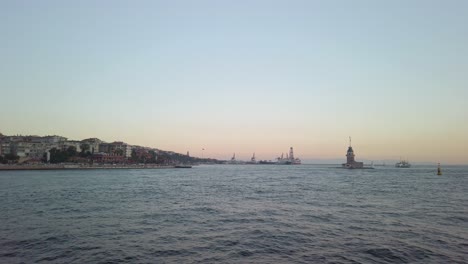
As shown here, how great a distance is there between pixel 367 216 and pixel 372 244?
1050 centimetres

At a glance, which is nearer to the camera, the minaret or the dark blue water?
the dark blue water

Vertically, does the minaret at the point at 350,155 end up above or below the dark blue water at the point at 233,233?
above

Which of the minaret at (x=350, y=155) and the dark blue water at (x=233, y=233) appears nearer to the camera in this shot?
the dark blue water at (x=233, y=233)

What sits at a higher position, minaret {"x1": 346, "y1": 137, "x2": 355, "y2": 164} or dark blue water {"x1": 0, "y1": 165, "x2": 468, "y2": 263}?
minaret {"x1": 346, "y1": 137, "x2": 355, "y2": 164}

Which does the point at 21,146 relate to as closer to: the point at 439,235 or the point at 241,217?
the point at 241,217

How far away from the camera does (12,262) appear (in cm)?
1631

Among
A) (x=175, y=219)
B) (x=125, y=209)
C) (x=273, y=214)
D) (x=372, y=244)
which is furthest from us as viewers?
(x=125, y=209)

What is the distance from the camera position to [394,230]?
24062mm

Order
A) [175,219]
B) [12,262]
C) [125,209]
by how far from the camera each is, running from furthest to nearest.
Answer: [125,209], [175,219], [12,262]

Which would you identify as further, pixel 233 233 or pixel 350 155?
pixel 350 155

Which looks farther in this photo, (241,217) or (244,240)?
(241,217)

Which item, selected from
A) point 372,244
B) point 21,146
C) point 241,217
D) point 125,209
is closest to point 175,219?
point 241,217

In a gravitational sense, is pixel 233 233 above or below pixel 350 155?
below

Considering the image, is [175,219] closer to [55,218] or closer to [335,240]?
[55,218]
